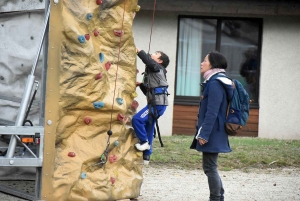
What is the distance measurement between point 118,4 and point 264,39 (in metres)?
8.34

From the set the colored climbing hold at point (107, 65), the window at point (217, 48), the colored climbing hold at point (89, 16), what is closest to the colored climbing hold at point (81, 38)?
the colored climbing hold at point (89, 16)

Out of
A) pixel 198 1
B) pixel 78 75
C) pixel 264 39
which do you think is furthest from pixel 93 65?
pixel 264 39

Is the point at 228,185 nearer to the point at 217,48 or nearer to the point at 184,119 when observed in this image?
the point at 184,119

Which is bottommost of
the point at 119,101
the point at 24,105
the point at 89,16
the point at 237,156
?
the point at 237,156

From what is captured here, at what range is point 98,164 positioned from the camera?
7699mm

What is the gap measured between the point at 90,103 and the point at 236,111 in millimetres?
1496

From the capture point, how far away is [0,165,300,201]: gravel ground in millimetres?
8961

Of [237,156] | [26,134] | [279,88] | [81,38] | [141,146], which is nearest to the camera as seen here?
[26,134]

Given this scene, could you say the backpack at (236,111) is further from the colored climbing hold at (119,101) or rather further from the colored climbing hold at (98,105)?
the colored climbing hold at (98,105)

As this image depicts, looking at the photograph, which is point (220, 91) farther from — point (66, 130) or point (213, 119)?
point (66, 130)

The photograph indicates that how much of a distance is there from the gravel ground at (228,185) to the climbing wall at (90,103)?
0.88 meters

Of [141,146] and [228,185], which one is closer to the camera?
[141,146]

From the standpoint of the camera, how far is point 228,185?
32.5ft

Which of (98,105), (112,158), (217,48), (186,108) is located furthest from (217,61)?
(217,48)
